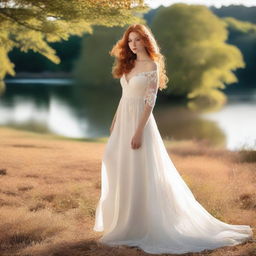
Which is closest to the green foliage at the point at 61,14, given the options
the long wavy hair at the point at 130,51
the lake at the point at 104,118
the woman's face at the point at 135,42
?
the long wavy hair at the point at 130,51

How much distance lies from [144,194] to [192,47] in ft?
86.2

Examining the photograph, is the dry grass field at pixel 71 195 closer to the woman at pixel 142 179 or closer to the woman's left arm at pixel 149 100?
the woman at pixel 142 179

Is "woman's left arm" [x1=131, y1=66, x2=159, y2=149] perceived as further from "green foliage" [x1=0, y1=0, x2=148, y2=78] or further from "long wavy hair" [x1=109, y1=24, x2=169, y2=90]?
"green foliage" [x1=0, y1=0, x2=148, y2=78]

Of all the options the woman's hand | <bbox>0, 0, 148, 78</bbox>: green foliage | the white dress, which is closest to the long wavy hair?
the white dress

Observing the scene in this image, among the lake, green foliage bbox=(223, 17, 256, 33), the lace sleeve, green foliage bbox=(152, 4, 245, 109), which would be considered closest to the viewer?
the lace sleeve

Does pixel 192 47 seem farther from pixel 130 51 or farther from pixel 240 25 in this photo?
pixel 130 51

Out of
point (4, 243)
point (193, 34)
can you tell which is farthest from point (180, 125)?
point (4, 243)

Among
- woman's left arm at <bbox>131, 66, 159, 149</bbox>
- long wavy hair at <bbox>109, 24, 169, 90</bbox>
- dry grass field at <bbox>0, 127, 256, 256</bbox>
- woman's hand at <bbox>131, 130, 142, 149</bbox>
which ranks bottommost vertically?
dry grass field at <bbox>0, 127, 256, 256</bbox>

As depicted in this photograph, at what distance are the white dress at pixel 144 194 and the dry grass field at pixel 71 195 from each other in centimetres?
17

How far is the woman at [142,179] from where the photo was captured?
389 centimetres

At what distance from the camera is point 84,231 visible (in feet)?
14.8

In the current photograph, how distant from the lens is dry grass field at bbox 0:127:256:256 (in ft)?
13.2

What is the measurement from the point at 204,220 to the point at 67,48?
48105 mm

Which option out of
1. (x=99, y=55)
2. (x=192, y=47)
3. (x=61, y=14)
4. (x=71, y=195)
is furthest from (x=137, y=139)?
(x=99, y=55)
